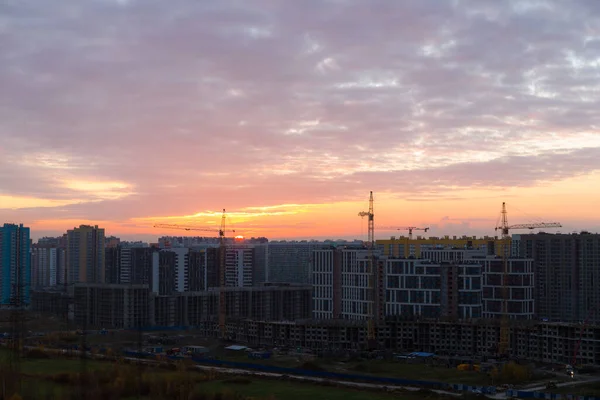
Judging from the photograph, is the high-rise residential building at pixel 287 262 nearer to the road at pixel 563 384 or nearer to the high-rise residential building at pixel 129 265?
the high-rise residential building at pixel 129 265

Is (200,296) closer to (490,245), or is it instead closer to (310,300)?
(310,300)

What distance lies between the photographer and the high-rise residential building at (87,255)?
2283 inches

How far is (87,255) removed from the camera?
191ft

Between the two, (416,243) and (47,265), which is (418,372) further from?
(47,265)

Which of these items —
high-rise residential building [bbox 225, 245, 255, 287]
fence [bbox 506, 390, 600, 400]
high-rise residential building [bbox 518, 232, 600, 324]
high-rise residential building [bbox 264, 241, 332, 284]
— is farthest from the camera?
high-rise residential building [bbox 264, 241, 332, 284]

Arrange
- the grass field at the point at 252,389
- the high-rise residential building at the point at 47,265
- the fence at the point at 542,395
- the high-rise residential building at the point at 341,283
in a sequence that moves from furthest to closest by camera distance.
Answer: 1. the high-rise residential building at the point at 47,265
2. the high-rise residential building at the point at 341,283
3. the grass field at the point at 252,389
4. the fence at the point at 542,395

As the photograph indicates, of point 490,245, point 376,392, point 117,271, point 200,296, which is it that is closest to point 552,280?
point 490,245

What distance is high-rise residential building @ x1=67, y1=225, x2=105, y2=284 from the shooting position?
5800 centimetres

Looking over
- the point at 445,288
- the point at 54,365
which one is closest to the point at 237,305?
the point at 445,288

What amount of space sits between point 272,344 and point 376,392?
1241 centimetres

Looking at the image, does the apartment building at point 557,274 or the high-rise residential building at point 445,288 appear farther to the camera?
the apartment building at point 557,274

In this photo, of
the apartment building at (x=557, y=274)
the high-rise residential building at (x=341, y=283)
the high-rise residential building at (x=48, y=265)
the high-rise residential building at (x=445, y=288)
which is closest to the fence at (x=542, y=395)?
the high-rise residential building at (x=445, y=288)

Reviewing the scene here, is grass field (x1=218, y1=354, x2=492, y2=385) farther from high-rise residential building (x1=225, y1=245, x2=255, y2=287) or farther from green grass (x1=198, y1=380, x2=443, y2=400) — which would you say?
high-rise residential building (x1=225, y1=245, x2=255, y2=287)

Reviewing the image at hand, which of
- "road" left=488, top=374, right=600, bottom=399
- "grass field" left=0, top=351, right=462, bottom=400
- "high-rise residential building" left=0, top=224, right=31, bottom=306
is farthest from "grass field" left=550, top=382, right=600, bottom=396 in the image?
"high-rise residential building" left=0, top=224, right=31, bottom=306
